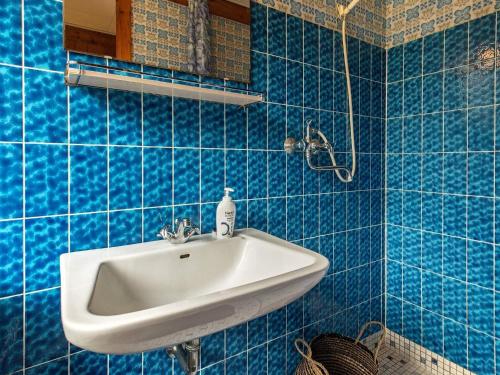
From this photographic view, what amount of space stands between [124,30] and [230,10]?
43cm

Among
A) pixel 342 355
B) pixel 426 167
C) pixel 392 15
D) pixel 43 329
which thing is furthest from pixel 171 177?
pixel 392 15

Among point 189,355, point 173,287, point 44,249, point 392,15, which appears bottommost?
point 189,355

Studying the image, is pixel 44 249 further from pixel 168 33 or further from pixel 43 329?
pixel 168 33

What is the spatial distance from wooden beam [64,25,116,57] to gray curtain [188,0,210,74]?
10.6 inches

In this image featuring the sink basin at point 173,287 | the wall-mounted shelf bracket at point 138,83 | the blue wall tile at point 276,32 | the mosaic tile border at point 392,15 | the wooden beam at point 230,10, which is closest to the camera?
the sink basin at point 173,287

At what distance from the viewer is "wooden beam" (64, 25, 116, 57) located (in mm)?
925

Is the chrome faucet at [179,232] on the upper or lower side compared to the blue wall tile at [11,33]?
lower

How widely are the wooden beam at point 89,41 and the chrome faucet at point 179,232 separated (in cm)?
59

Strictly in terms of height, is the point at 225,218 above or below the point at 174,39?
below

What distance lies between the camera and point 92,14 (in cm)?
95

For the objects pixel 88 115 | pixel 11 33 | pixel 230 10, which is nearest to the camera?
pixel 11 33

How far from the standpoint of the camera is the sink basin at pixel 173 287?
1.85ft

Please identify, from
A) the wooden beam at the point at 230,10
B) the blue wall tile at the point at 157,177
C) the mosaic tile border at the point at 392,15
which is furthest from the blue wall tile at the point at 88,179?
the mosaic tile border at the point at 392,15

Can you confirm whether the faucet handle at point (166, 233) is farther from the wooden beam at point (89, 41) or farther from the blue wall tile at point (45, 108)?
the wooden beam at point (89, 41)
